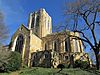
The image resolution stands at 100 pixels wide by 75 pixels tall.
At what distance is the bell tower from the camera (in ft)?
167

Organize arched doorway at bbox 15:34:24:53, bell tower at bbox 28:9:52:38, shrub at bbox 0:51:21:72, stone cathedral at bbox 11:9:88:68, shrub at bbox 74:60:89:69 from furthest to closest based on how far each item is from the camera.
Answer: bell tower at bbox 28:9:52:38 → arched doorway at bbox 15:34:24:53 → stone cathedral at bbox 11:9:88:68 → shrub at bbox 74:60:89:69 → shrub at bbox 0:51:21:72

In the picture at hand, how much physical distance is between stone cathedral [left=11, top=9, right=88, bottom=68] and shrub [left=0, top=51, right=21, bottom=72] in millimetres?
7723

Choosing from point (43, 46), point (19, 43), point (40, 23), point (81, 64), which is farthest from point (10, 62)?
point (40, 23)

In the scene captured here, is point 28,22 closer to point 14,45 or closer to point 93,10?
point 14,45

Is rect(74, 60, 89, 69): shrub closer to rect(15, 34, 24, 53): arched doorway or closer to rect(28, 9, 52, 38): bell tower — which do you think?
rect(15, 34, 24, 53): arched doorway

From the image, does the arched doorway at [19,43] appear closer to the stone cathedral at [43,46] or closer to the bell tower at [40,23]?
the stone cathedral at [43,46]

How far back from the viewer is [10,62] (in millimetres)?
28000

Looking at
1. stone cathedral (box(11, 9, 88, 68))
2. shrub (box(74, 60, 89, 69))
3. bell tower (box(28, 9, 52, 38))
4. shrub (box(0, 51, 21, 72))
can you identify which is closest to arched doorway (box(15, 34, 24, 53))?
stone cathedral (box(11, 9, 88, 68))

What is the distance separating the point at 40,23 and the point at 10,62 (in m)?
26.3

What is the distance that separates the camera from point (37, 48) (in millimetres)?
42812

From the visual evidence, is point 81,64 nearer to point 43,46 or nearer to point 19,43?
point 43,46

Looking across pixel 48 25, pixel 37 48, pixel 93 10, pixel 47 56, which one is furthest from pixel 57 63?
pixel 48 25

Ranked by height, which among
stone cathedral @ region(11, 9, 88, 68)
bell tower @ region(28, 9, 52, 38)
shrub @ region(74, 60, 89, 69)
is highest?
bell tower @ region(28, 9, 52, 38)

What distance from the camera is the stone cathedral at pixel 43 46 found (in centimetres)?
3634
